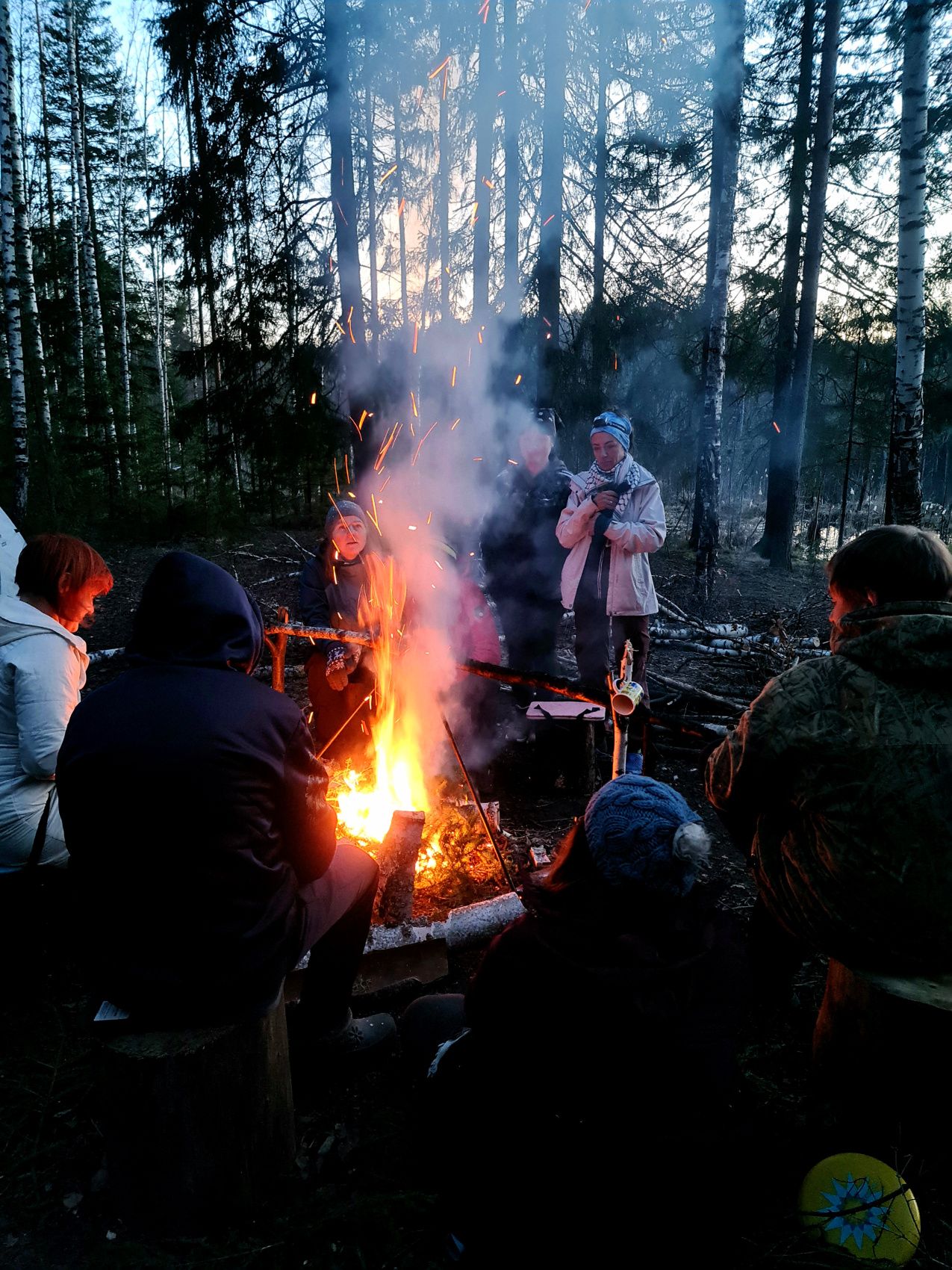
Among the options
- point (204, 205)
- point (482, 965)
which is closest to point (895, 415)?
point (482, 965)

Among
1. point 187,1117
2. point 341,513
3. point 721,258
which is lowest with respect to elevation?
point 187,1117

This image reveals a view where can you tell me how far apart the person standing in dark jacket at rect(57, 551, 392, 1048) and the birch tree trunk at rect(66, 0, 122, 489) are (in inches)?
553

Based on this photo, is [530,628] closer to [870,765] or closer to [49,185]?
[870,765]

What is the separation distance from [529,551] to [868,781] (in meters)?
4.86

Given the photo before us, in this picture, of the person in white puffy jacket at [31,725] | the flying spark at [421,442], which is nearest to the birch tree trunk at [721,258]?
the flying spark at [421,442]

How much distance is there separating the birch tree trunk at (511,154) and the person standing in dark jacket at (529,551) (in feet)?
20.8

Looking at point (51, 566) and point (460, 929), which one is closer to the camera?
point (51, 566)

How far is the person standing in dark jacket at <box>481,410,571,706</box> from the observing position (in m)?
6.59

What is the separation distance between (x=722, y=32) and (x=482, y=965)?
13.9 meters

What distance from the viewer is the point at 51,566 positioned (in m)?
3.30

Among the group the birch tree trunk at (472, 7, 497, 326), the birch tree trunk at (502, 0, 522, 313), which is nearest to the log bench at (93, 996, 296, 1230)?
the birch tree trunk at (472, 7, 497, 326)

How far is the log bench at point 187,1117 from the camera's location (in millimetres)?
2061

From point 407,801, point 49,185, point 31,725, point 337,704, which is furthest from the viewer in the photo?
point 49,185

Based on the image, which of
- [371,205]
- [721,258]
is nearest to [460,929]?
[721,258]
